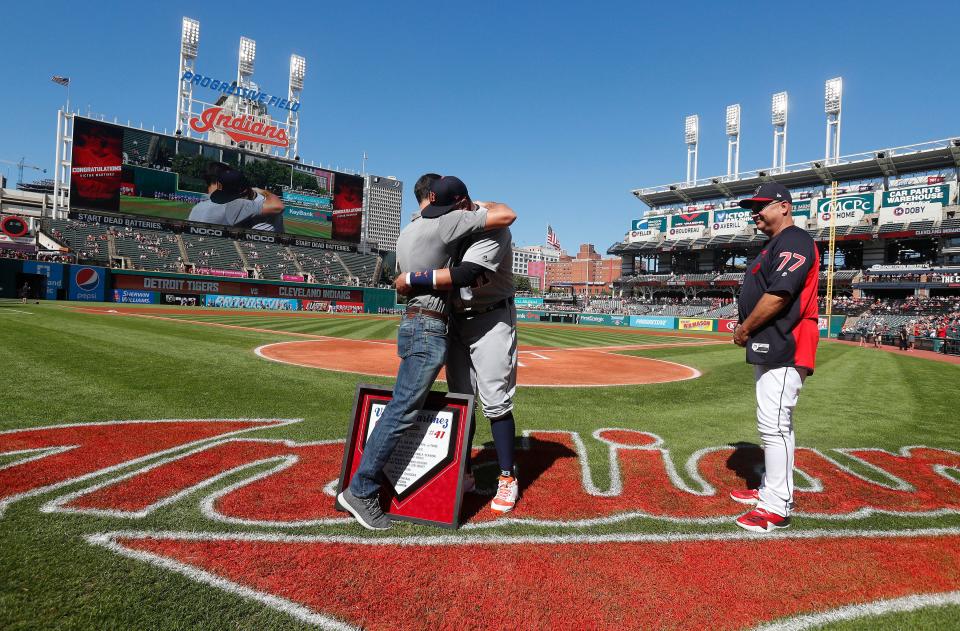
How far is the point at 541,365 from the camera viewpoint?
1155 cm

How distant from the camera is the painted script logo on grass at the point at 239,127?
171 ft

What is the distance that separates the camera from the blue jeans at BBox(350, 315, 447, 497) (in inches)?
110

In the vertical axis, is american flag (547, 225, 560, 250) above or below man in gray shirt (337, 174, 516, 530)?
above

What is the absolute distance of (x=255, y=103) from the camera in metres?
57.0

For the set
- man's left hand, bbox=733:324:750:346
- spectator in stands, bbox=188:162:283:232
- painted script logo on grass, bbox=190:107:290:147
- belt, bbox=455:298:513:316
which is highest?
painted script logo on grass, bbox=190:107:290:147

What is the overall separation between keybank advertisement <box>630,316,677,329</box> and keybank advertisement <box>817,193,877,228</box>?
21774 mm

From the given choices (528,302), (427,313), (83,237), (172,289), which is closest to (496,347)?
(427,313)

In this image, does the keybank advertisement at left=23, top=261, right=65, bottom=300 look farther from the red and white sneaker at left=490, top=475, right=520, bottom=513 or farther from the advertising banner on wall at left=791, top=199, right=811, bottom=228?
the advertising banner on wall at left=791, top=199, right=811, bottom=228

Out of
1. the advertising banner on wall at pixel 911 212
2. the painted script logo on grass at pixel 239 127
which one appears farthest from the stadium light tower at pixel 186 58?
the advertising banner on wall at pixel 911 212

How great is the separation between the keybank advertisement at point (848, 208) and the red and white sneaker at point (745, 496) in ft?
179

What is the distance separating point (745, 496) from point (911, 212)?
56.9 metres

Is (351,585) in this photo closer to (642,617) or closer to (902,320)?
(642,617)

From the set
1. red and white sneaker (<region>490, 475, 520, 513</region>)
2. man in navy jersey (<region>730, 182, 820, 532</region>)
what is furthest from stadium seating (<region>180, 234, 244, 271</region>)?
man in navy jersey (<region>730, 182, 820, 532</region>)

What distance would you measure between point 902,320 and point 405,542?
43.9 metres
